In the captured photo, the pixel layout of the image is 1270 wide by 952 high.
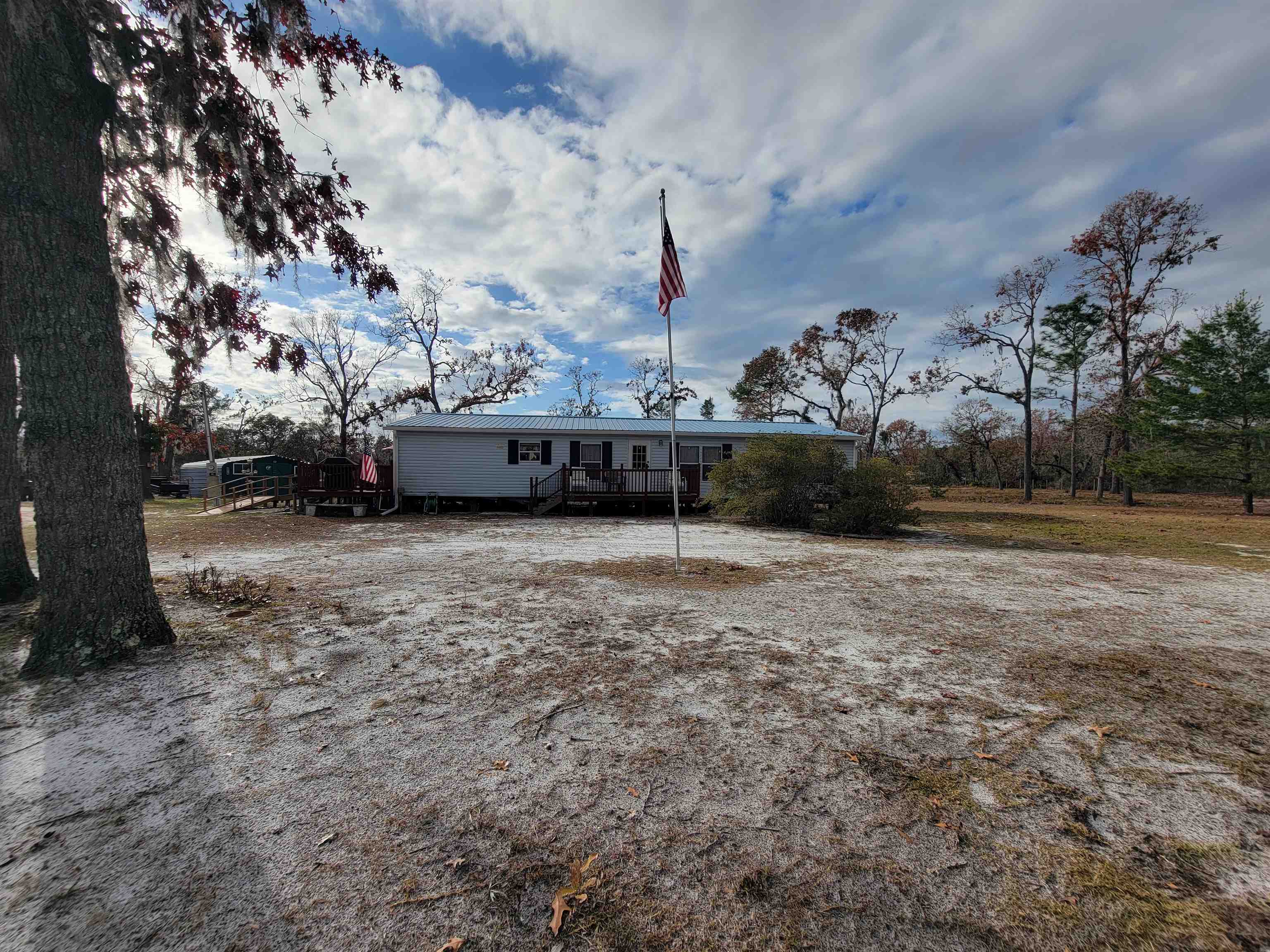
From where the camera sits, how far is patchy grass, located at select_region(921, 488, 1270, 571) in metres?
9.40

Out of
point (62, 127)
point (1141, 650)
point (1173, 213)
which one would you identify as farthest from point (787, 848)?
point (1173, 213)

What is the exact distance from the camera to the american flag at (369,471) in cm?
1571

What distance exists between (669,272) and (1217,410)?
76.0 ft

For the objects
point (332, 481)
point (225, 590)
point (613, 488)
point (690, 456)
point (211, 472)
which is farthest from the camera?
point (211, 472)

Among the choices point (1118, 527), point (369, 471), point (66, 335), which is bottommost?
point (1118, 527)

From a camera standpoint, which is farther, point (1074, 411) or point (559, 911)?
point (1074, 411)

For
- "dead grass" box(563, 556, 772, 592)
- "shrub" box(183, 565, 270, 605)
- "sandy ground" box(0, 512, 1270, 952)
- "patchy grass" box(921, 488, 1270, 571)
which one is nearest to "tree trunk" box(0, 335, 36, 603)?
"shrub" box(183, 565, 270, 605)

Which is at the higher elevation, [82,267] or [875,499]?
[82,267]

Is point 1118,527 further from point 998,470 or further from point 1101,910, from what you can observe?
point 998,470

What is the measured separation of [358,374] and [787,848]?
33.0 m

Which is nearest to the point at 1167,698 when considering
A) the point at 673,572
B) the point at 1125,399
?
the point at 673,572

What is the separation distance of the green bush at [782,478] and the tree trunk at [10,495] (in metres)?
11.5

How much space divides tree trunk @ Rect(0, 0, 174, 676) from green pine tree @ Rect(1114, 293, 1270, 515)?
27.8 metres

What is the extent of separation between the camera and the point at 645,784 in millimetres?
2309
